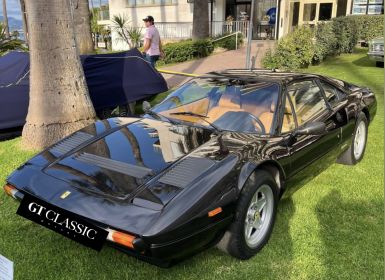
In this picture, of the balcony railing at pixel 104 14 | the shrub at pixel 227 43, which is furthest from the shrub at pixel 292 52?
the balcony railing at pixel 104 14

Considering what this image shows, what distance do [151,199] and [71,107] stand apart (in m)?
3.26

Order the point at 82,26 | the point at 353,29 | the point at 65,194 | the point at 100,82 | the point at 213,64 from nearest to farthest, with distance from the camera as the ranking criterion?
the point at 65,194 < the point at 100,82 < the point at 82,26 < the point at 213,64 < the point at 353,29

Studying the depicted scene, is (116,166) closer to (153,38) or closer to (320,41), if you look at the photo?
(153,38)

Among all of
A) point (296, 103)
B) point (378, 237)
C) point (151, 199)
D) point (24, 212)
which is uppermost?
point (296, 103)

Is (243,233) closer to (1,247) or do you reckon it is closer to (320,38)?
(1,247)

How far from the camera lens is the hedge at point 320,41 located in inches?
450

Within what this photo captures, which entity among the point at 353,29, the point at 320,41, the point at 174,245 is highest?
the point at 353,29

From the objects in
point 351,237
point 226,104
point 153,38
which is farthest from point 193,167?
point 153,38

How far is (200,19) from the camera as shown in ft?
58.5

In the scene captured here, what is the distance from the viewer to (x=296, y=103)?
379 cm

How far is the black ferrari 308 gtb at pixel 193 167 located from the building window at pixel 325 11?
2115 cm

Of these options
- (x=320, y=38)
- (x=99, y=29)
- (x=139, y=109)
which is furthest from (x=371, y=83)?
(x=99, y=29)

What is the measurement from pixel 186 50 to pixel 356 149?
39.0ft

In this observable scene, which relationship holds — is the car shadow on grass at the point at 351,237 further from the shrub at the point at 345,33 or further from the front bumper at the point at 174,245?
the shrub at the point at 345,33
